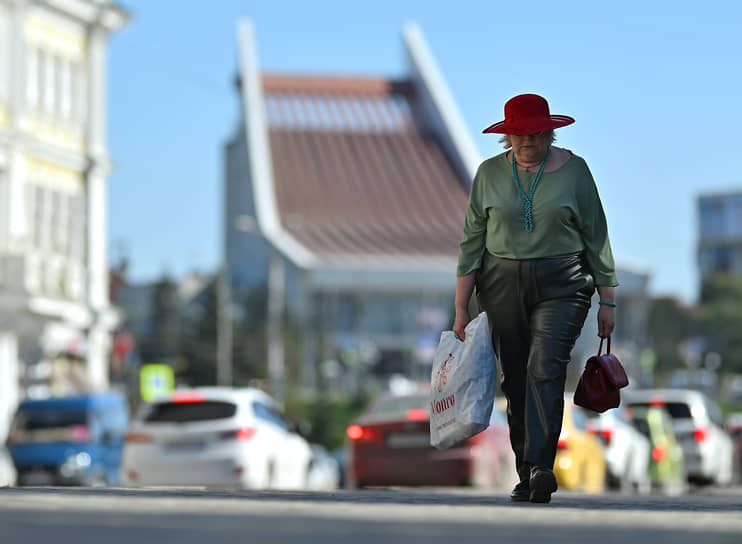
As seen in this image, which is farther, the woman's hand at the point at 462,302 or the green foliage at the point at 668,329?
the green foliage at the point at 668,329

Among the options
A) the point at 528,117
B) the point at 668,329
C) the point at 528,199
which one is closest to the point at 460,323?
the point at 528,199

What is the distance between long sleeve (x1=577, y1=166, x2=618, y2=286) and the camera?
9.18 m

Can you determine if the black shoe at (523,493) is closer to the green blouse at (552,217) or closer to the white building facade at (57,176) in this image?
the green blouse at (552,217)

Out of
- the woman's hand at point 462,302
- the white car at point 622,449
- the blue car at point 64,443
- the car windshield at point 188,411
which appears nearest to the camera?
the woman's hand at point 462,302

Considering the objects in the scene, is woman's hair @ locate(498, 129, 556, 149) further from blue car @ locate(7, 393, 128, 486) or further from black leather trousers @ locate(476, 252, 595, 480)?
blue car @ locate(7, 393, 128, 486)

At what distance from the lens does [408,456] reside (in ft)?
62.1

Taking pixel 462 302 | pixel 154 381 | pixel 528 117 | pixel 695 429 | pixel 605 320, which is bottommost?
pixel 605 320

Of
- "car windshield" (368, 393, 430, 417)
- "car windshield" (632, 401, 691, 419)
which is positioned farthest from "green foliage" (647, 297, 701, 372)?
"car windshield" (368, 393, 430, 417)

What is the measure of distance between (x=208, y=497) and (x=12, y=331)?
61.2 ft

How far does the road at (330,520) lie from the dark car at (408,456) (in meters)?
9.87

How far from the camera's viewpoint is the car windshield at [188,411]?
2081cm

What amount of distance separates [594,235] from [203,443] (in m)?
11.9

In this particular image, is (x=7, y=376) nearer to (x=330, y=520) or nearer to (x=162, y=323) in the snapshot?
(x=330, y=520)

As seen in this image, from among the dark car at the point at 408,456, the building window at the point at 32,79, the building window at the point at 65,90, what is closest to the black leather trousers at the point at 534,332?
the dark car at the point at 408,456
